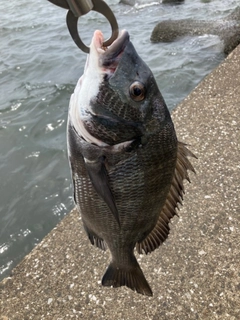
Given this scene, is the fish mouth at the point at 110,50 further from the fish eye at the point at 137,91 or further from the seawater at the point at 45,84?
the seawater at the point at 45,84

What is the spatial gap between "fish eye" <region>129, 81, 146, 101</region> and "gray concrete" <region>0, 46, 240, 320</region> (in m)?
1.42

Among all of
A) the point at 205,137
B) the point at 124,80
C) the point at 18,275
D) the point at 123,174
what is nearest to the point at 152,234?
the point at 123,174

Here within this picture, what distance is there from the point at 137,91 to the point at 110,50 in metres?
0.19

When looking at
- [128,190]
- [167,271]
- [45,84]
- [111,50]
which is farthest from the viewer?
[45,84]

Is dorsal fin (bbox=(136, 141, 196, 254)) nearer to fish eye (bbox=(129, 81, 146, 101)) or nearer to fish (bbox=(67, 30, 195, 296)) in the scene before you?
fish (bbox=(67, 30, 195, 296))

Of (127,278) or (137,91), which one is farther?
(127,278)

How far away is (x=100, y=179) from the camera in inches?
51.4

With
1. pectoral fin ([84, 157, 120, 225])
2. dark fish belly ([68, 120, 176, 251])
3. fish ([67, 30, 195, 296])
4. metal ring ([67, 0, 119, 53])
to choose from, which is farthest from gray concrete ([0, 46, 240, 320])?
metal ring ([67, 0, 119, 53])

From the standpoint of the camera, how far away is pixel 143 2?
39.2 feet

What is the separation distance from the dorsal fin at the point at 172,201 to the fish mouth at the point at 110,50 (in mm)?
472

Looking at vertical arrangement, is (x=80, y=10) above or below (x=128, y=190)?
above

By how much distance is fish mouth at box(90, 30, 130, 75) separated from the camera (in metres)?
1.21

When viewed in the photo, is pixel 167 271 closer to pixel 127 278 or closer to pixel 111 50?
pixel 127 278

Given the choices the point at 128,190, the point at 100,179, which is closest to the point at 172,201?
the point at 128,190
